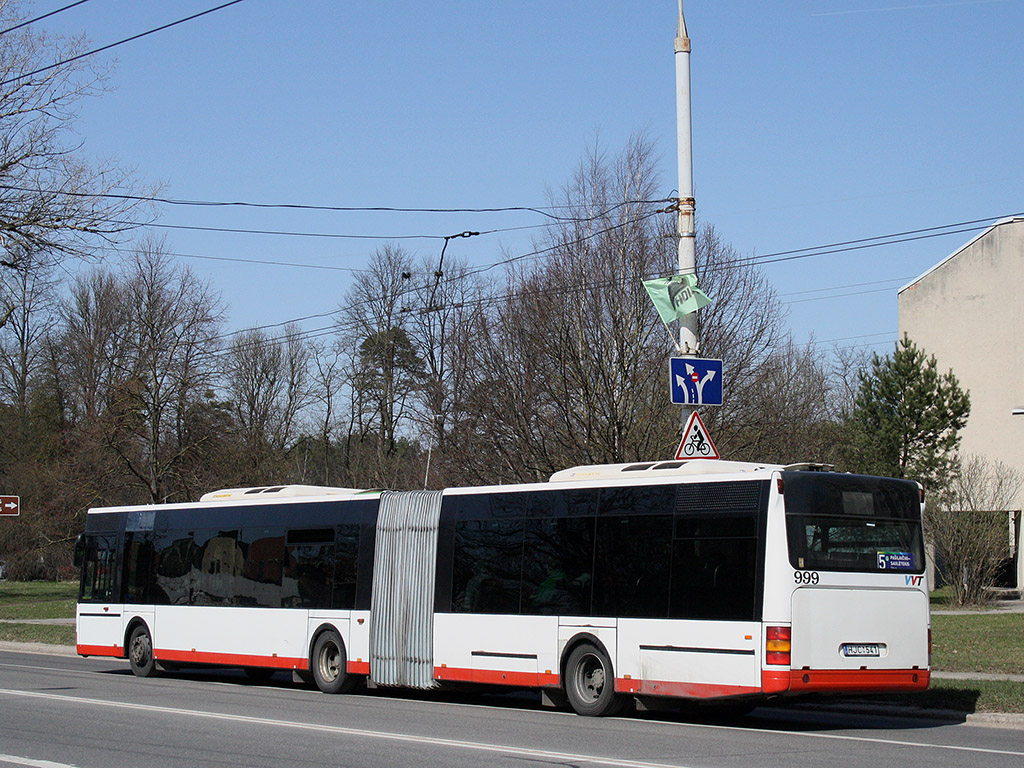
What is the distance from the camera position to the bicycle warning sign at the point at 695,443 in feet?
49.5

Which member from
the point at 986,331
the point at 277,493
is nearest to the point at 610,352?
the point at 277,493

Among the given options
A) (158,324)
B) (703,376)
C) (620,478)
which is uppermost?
(158,324)

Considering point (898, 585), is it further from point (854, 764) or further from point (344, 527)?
point (344, 527)

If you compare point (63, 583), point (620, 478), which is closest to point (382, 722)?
point (620, 478)

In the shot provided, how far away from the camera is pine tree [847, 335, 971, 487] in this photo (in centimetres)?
4353

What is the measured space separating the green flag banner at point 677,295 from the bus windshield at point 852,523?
356 centimetres

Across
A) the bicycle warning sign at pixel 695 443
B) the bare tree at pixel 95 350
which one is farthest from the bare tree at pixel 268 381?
the bicycle warning sign at pixel 695 443

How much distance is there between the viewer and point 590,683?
47.7 feet

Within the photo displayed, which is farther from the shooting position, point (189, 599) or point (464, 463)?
point (464, 463)

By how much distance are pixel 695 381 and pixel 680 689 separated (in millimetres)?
4147

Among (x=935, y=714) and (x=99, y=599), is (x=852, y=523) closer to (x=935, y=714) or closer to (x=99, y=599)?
(x=935, y=714)

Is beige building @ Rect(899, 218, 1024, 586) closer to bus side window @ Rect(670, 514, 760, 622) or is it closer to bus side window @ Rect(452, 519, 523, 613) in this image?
bus side window @ Rect(452, 519, 523, 613)

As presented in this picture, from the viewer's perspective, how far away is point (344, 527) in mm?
18250

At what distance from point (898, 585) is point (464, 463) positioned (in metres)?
16.8
